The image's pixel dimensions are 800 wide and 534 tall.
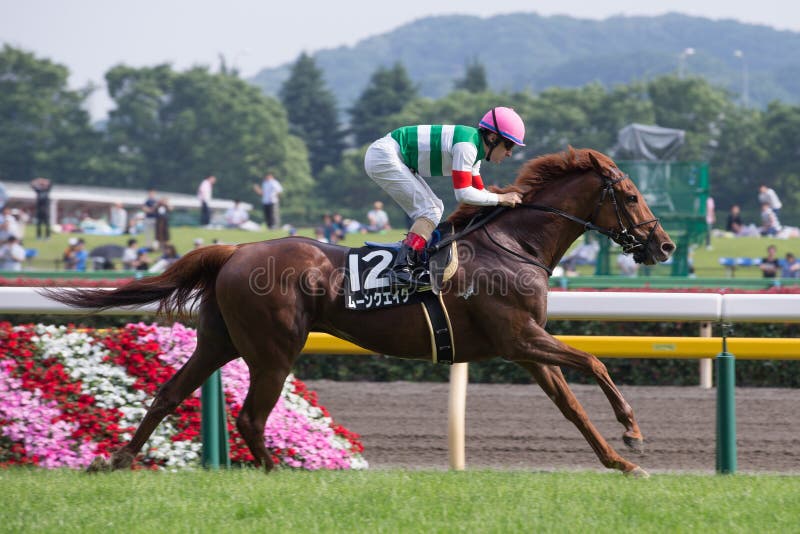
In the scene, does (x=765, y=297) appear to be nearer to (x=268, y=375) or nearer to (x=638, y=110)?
(x=268, y=375)

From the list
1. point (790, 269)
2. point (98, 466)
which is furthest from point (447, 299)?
point (790, 269)

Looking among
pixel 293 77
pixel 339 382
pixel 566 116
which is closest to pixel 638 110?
pixel 566 116

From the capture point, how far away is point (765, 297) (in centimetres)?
548

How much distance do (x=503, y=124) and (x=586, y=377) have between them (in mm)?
4143

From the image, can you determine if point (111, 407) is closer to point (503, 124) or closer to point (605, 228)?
point (503, 124)

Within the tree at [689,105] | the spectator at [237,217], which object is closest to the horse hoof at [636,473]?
the spectator at [237,217]

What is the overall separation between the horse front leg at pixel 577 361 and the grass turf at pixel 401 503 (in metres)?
0.27

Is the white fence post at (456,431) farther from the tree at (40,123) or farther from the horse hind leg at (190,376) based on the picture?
the tree at (40,123)

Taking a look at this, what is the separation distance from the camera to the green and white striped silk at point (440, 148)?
472 centimetres

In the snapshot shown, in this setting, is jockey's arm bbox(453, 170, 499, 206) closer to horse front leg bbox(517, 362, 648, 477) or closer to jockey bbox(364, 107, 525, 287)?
jockey bbox(364, 107, 525, 287)

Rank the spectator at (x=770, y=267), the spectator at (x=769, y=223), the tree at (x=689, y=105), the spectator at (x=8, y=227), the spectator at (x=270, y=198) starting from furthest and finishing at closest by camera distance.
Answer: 1. the tree at (x=689, y=105)
2. the spectator at (x=769, y=223)
3. the spectator at (x=270, y=198)
4. the spectator at (x=8, y=227)
5. the spectator at (x=770, y=267)

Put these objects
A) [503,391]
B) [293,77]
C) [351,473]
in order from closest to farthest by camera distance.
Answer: [351,473], [503,391], [293,77]

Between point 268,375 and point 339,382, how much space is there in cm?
385

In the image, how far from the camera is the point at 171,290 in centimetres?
518
